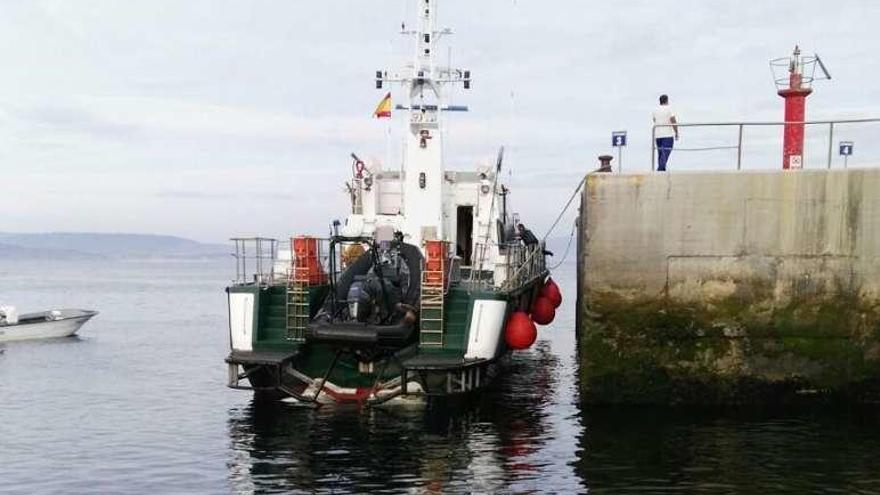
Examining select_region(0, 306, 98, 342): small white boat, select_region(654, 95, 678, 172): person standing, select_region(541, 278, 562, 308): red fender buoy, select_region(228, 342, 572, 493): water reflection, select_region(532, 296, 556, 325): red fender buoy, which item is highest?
select_region(654, 95, 678, 172): person standing

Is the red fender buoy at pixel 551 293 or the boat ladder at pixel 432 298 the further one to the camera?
the red fender buoy at pixel 551 293

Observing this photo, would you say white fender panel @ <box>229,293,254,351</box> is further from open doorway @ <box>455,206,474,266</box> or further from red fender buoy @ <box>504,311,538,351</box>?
open doorway @ <box>455,206,474,266</box>

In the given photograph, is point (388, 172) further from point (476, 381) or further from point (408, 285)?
point (476, 381)

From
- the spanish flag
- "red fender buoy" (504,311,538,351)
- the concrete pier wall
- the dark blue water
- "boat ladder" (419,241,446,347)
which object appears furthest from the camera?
the spanish flag

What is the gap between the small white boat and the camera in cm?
2980

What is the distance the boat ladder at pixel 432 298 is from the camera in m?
15.1

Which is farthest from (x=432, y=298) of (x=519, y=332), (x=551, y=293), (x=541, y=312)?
(x=551, y=293)

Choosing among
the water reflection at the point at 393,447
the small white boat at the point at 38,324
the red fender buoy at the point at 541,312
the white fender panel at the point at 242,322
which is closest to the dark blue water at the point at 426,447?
the water reflection at the point at 393,447

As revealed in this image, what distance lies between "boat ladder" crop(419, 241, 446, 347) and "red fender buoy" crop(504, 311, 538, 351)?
5.69ft

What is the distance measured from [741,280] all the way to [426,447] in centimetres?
598

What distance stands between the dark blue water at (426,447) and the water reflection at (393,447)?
31 mm

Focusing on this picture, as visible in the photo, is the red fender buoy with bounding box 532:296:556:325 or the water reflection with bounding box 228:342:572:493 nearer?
the water reflection with bounding box 228:342:572:493

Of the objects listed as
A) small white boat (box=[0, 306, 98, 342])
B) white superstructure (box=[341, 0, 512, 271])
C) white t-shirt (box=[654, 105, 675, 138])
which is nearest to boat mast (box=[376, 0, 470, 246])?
white superstructure (box=[341, 0, 512, 271])

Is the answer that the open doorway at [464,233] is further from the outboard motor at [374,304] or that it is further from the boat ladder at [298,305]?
the boat ladder at [298,305]
